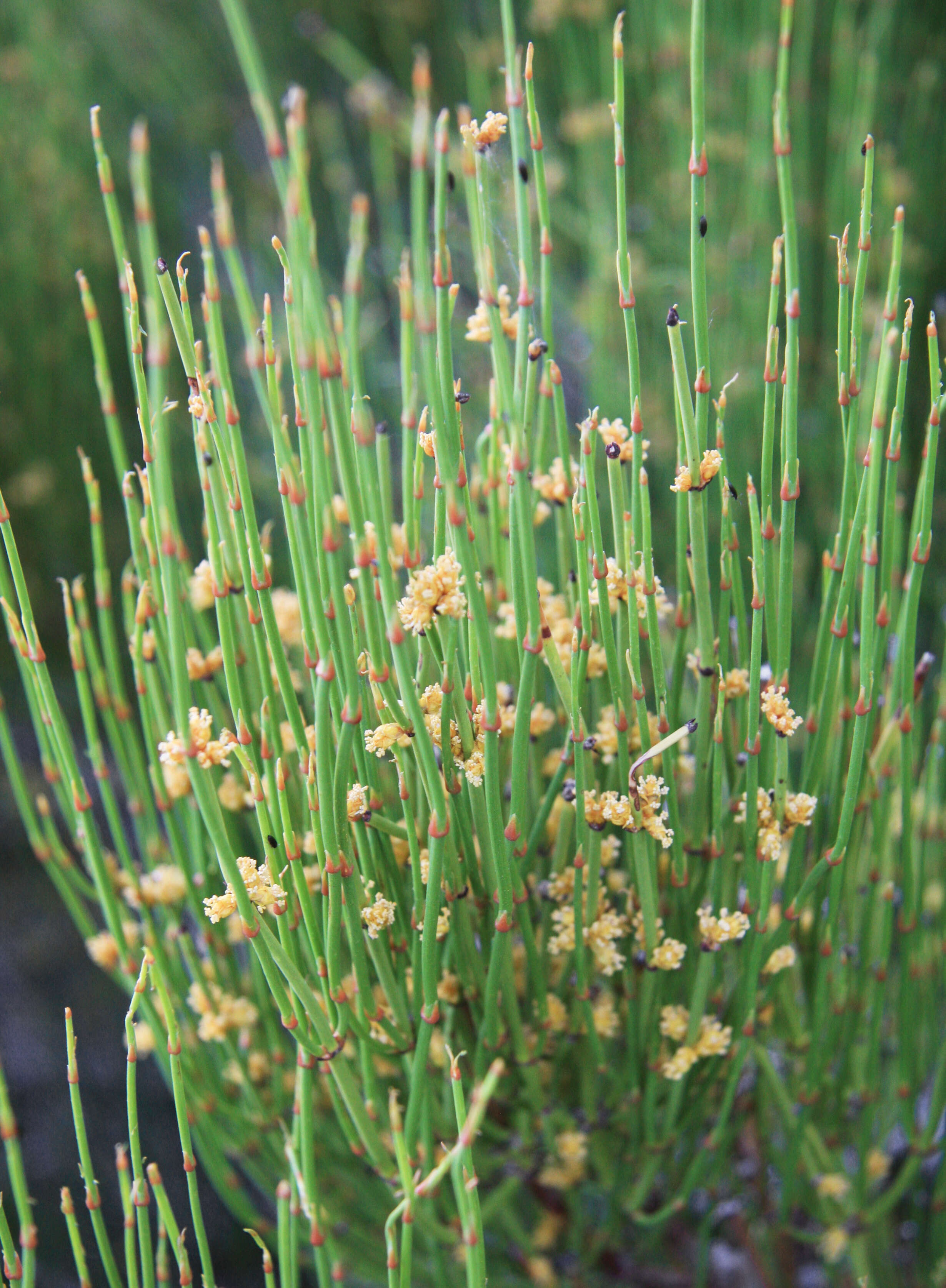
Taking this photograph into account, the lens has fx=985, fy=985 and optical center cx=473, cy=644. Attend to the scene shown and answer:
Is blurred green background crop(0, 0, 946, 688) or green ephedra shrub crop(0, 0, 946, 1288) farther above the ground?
blurred green background crop(0, 0, 946, 688)

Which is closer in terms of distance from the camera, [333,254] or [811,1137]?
[811,1137]

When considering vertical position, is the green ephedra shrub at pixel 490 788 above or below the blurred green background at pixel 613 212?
below

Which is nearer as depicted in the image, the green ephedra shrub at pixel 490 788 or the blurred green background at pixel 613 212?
the green ephedra shrub at pixel 490 788

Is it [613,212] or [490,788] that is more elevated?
[613,212]

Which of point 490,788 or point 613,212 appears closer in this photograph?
point 490,788

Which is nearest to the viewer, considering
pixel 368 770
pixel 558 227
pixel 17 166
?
pixel 368 770

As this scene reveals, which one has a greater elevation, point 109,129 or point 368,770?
point 109,129

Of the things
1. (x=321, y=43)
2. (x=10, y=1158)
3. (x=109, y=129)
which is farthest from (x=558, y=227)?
(x=10, y=1158)

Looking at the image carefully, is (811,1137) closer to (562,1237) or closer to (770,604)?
(562,1237)
